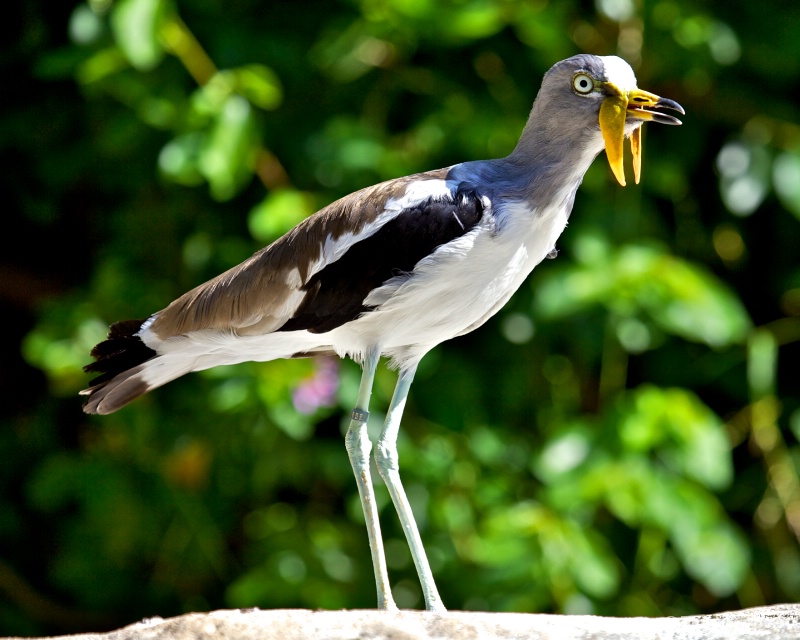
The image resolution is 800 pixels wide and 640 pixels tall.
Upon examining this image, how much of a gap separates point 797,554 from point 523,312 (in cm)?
150

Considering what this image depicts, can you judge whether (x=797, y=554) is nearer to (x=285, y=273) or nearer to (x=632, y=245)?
(x=632, y=245)

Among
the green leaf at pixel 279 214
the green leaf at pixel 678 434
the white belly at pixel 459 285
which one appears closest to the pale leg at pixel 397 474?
the white belly at pixel 459 285

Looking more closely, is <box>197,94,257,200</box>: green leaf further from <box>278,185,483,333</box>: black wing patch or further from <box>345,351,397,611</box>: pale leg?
<box>345,351,397,611</box>: pale leg

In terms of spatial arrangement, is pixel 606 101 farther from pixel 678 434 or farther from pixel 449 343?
pixel 449 343

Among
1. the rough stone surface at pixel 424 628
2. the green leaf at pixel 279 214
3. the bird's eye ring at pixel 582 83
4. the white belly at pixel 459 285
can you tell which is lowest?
the rough stone surface at pixel 424 628

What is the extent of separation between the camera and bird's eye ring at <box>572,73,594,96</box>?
8.99 ft

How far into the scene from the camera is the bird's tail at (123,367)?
3.15 m

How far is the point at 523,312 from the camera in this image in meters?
4.34

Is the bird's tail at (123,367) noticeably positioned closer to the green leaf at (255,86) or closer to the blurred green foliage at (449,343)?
the blurred green foliage at (449,343)

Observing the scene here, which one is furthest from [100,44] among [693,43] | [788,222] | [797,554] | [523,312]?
[797,554]

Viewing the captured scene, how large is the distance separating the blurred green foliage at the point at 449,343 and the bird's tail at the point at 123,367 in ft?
2.40

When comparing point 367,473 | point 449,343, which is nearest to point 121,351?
point 367,473

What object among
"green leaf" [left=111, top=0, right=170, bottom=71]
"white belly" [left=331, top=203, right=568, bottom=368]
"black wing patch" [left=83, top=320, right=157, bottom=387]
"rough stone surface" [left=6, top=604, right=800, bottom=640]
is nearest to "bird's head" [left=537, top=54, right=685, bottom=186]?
"white belly" [left=331, top=203, right=568, bottom=368]

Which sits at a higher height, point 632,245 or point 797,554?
point 632,245
